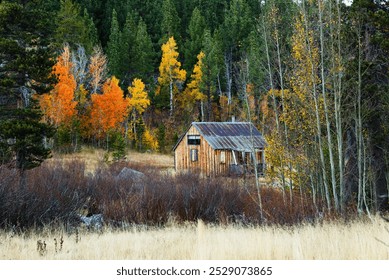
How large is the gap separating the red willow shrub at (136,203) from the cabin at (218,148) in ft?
55.4

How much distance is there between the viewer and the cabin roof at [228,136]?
38156 millimetres

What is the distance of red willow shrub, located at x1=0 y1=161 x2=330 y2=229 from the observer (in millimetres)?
13945

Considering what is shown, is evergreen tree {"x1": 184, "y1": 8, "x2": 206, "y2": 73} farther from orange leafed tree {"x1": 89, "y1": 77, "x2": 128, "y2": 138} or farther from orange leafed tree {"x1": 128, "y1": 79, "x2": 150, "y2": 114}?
orange leafed tree {"x1": 89, "y1": 77, "x2": 128, "y2": 138}

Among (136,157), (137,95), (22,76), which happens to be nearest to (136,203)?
(22,76)

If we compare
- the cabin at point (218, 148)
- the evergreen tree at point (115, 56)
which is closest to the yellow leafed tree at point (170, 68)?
the evergreen tree at point (115, 56)

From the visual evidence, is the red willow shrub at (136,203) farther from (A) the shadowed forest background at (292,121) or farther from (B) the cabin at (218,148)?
(B) the cabin at (218,148)

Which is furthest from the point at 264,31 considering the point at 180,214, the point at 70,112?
the point at 70,112

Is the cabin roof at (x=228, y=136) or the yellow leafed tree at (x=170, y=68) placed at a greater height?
the yellow leafed tree at (x=170, y=68)

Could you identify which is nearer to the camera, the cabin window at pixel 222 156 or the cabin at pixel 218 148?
the cabin at pixel 218 148

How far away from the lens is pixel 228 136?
39531mm

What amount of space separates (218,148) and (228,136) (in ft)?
7.06

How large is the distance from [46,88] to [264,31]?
27.6ft
